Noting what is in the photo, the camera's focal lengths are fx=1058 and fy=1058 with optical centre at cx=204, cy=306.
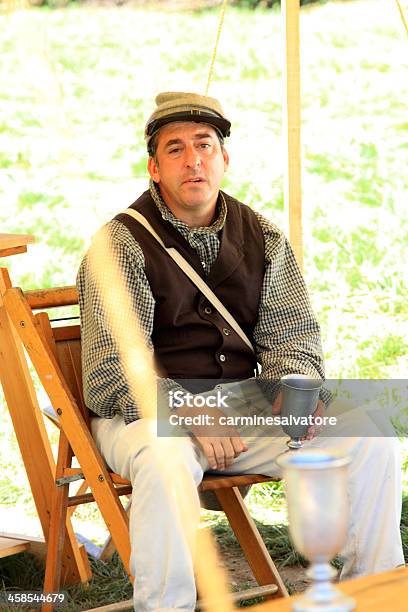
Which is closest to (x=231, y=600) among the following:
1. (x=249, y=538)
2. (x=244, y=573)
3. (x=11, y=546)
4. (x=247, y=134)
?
(x=249, y=538)

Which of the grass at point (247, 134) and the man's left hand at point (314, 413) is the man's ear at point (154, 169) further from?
the grass at point (247, 134)

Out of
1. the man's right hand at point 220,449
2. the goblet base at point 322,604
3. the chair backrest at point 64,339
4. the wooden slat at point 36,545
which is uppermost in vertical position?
the chair backrest at point 64,339

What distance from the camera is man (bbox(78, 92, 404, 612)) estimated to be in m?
2.83

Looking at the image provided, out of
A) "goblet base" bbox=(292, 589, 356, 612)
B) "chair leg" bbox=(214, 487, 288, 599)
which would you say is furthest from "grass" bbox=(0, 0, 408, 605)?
"goblet base" bbox=(292, 589, 356, 612)

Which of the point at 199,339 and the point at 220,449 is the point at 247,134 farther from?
the point at 220,449

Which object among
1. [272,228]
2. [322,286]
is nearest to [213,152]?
[272,228]

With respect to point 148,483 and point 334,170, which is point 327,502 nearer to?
point 148,483

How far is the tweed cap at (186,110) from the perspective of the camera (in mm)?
3289

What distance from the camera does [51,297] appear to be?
339 centimetres

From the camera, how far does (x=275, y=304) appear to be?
3369 millimetres

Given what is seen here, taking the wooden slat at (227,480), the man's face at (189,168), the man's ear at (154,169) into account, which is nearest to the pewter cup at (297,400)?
the wooden slat at (227,480)

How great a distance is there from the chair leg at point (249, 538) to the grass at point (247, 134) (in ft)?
7.28

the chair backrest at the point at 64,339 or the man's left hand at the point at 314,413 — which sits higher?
the chair backrest at the point at 64,339

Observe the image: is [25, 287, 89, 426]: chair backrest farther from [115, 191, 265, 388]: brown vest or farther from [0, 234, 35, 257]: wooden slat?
[115, 191, 265, 388]: brown vest
